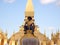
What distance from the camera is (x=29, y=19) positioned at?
10.3 metres

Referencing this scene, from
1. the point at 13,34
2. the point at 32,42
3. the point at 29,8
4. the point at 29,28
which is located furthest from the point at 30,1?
the point at 13,34

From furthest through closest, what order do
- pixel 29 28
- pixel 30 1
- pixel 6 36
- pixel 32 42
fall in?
pixel 6 36 < pixel 30 1 < pixel 29 28 < pixel 32 42

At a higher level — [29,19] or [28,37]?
[29,19]

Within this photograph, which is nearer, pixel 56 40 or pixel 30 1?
pixel 30 1

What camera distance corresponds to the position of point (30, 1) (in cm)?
1111

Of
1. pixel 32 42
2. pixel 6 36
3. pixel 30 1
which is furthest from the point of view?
pixel 6 36

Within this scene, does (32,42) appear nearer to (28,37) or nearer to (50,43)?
(28,37)

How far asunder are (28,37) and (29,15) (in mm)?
1166

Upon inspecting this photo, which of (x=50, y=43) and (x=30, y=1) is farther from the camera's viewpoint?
(x=50, y=43)

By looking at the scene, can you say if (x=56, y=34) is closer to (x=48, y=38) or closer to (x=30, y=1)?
(x=48, y=38)

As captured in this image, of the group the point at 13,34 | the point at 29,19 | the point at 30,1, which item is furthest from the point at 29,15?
the point at 13,34

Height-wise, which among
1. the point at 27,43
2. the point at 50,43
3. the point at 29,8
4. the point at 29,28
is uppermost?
the point at 29,8

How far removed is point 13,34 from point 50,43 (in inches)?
167

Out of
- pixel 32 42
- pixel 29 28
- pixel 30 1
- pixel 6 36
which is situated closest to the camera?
pixel 32 42
